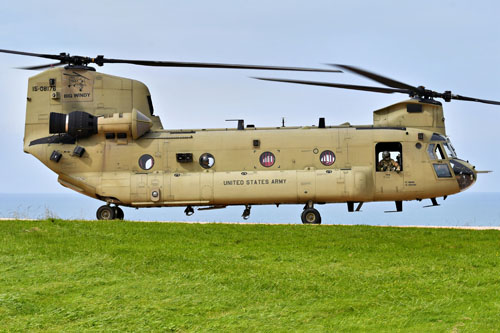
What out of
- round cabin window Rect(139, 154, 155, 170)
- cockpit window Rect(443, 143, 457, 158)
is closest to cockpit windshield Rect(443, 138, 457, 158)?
cockpit window Rect(443, 143, 457, 158)

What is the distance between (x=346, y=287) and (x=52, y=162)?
14694mm

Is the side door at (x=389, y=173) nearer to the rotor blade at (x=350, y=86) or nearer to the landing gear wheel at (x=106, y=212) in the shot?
the rotor blade at (x=350, y=86)

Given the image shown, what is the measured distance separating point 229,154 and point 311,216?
363 cm

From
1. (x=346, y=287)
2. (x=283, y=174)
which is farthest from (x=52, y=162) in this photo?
(x=346, y=287)

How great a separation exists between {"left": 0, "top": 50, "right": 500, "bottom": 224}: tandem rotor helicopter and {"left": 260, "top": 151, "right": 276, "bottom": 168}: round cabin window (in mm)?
35

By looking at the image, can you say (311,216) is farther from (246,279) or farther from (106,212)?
(246,279)

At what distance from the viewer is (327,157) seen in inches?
872

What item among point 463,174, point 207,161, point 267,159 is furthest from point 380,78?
point 207,161

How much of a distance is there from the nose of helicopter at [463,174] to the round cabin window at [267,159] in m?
6.25

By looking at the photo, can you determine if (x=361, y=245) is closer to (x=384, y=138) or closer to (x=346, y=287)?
(x=346, y=287)

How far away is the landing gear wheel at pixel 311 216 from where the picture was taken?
72.1 feet

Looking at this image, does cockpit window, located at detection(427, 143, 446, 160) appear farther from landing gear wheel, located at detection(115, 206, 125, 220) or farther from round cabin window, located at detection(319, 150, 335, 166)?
landing gear wheel, located at detection(115, 206, 125, 220)

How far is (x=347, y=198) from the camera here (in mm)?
21766

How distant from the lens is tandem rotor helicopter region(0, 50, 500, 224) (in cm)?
2184
